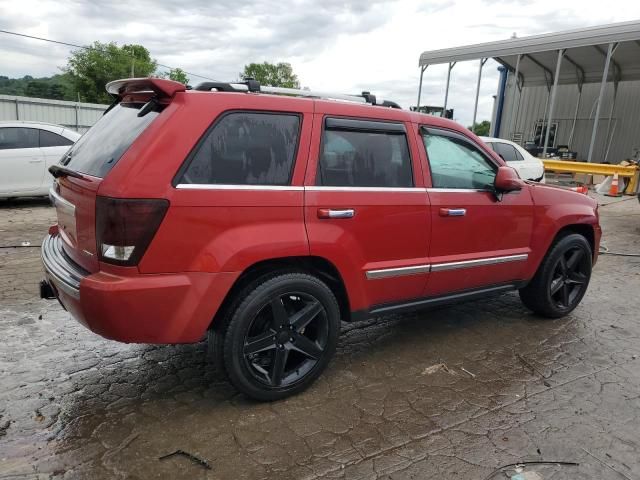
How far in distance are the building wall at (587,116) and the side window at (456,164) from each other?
2067cm

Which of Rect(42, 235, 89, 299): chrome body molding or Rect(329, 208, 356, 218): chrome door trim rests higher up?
Rect(329, 208, 356, 218): chrome door trim

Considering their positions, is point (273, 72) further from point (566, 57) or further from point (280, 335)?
point (280, 335)

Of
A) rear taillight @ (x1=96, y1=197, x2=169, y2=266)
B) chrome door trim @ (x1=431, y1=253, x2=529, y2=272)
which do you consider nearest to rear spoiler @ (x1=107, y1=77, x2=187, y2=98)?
rear taillight @ (x1=96, y1=197, x2=169, y2=266)

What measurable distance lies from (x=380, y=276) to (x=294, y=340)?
0.74 meters

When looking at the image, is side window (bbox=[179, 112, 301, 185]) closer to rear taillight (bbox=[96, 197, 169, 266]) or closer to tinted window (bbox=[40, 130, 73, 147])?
rear taillight (bbox=[96, 197, 169, 266])

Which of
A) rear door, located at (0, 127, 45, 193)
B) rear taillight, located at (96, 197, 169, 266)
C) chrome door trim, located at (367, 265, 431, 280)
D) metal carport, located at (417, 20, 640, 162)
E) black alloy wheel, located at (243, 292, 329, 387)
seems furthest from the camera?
metal carport, located at (417, 20, 640, 162)

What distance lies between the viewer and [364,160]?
3.27 m

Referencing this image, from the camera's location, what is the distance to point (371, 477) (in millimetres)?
2418

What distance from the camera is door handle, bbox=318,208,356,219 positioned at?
2.98 metres

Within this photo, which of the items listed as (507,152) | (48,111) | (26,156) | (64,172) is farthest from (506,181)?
(48,111)

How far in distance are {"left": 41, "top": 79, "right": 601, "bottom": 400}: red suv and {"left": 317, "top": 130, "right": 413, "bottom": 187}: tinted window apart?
1 cm

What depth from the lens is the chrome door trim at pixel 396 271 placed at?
328 cm

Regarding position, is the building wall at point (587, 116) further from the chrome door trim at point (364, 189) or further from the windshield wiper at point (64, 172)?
the windshield wiper at point (64, 172)

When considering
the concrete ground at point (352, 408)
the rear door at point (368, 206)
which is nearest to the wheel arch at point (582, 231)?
the concrete ground at point (352, 408)
